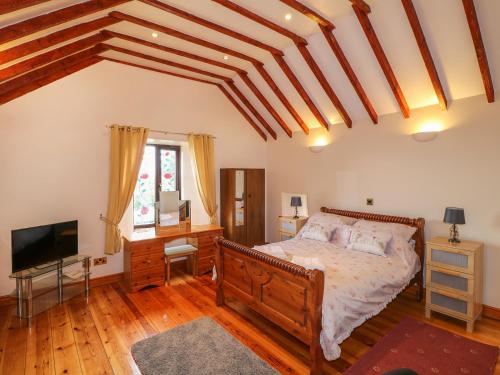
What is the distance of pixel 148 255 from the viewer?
13.1 ft

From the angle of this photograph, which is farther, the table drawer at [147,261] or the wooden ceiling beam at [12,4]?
the table drawer at [147,261]

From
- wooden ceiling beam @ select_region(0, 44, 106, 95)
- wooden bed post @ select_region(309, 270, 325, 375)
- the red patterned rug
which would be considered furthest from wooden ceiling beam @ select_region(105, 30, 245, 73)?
the red patterned rug

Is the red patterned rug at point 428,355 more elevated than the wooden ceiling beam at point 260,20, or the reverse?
the wooden ceiling beam at point 260,20

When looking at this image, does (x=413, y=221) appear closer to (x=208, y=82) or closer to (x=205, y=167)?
(x=205, y=167)

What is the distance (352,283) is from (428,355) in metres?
0.93

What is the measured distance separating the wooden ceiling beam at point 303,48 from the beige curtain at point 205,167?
7.34 feet

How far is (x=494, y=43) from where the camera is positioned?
8.91 feet

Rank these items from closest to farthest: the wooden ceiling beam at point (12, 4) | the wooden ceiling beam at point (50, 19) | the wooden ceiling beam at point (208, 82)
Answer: the wooden ceiling beam at point (12, 4), the wooden ceiling beam at point (50, 19), the wooden ceiling beam at point (208, 82)

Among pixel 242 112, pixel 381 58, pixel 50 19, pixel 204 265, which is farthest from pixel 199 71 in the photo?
pixel 204 265

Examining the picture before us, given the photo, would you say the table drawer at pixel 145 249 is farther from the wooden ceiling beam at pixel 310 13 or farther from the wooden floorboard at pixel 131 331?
the wooden ceiling beam at pixel 310 13

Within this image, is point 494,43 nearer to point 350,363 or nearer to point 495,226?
point 495,226

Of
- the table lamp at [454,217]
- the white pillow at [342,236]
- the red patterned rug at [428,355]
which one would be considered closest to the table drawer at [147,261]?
the white pillow at [342,236]

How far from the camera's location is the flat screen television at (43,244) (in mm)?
3105

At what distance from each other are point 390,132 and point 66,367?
4743mm
